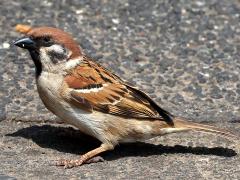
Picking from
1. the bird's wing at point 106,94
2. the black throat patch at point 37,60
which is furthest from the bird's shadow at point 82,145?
the black throat patch at point 37,60

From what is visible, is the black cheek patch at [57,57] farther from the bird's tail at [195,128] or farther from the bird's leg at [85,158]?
the bird's tail at [195,128]

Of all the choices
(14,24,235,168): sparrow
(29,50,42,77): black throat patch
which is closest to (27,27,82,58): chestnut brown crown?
(14,24,235,168): sparrow

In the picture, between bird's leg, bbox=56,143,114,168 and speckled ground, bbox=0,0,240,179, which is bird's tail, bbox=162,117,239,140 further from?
bird's leg, bbox=56,143,114,168

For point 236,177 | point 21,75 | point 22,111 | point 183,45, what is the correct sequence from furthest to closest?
point 183,45, point 21,75, point 22,111, point 236,177

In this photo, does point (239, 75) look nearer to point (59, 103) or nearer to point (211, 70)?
point (211, 70)

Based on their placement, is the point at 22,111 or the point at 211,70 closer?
the point at 22,111

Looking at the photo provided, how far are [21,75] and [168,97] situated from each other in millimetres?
1255

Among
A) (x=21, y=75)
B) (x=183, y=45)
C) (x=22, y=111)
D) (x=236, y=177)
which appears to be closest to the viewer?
(x=236, y=177)

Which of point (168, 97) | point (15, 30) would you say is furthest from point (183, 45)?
point (15, 30)

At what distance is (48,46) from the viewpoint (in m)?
4.88

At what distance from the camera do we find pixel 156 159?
5.01 m

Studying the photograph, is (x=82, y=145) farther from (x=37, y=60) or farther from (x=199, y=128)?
(x=199, y=128)

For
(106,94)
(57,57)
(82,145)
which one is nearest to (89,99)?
(106,94)

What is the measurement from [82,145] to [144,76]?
1288 millimetres
